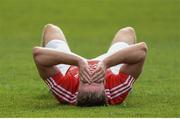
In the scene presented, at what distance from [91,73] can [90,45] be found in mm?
13675

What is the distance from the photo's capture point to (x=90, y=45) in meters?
22.8

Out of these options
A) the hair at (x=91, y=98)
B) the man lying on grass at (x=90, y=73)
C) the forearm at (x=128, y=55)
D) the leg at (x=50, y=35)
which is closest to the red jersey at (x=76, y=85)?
the man lying on grass at (x=90, y=73)

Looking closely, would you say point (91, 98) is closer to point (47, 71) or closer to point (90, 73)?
point (90, 73)

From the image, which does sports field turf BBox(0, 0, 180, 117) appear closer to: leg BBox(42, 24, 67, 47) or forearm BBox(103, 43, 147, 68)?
forearm BBox(103, 43, 147, 68)

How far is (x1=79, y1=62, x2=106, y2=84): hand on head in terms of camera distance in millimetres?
9133

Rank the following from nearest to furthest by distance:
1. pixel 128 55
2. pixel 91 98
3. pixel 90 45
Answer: pixel 91 98 → pixel 128 55 → pixel 90 45

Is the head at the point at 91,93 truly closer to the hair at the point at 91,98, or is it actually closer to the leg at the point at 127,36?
the hair at the point at 91,98

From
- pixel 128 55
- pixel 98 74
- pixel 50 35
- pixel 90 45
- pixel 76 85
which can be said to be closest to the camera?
pixel 98 74

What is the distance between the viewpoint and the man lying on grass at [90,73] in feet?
30.2

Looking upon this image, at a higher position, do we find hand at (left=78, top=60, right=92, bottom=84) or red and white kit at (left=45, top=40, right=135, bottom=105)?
hand at (left=78, top=60, right=92, bottom=84)

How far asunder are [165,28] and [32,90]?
17.8 m

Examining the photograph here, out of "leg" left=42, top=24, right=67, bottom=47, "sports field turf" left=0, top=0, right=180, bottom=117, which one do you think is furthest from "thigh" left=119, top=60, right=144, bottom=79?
"leg" left=42, top=24, right=67, bottom=47

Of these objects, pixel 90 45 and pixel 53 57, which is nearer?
pixel 53 57

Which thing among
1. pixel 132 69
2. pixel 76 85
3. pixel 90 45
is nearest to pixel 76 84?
pixel 76 85
